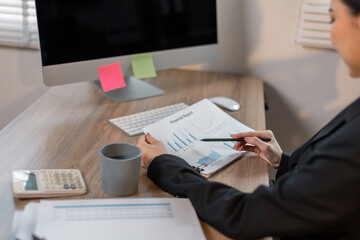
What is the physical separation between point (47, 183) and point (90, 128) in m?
0.36

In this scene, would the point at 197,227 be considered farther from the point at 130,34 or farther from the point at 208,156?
the point at 130,34

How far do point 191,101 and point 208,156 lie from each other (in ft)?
1.39

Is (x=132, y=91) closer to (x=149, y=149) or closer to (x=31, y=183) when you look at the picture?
(x=149, y=149)

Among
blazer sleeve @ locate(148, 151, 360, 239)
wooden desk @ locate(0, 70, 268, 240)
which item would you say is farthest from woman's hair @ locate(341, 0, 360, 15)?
wooden desk @ locate(0, 70, 268, 240)

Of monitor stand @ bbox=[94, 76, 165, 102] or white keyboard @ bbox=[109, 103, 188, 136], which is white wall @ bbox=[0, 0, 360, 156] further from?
white keyboard @ bbox=[109, 103, 188, 136]

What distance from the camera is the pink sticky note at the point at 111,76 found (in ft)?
4.65

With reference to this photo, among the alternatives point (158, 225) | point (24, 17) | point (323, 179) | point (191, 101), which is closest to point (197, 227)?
point (158, 225)

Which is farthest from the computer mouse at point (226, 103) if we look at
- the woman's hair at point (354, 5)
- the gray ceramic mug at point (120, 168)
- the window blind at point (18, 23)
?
the window blind at point (18, 23)

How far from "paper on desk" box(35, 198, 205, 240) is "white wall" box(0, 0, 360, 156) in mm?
1010

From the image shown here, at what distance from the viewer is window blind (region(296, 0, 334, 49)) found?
1.62 m

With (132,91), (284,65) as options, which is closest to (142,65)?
(132,91)

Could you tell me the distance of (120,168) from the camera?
2.98 ft

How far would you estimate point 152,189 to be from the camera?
98cm

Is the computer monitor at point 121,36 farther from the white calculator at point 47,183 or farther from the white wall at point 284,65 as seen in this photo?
the white calculator at point 47,183
